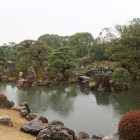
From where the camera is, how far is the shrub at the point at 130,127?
11.6m

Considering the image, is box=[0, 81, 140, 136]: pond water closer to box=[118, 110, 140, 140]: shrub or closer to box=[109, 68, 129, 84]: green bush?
box=[109, 68, 129, 84]: green bush

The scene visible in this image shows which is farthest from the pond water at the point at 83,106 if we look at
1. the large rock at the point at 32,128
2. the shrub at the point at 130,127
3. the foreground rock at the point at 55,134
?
the foreground rock at the point at 55,134

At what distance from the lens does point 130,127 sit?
38.4 ft

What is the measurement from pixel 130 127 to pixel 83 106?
1237 centimetres

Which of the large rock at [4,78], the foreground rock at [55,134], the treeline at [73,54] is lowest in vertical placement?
the foreground rock at [55,134]

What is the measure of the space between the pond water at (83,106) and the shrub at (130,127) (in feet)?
15.0

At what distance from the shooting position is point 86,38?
78.2 metres

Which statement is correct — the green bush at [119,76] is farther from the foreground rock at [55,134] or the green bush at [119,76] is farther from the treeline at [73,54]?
the foreground rock at [55,134]

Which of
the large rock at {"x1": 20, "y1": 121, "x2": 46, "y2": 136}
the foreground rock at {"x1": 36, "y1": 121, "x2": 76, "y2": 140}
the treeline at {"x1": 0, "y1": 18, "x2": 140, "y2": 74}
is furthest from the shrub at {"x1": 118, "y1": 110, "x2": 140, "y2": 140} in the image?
the treeline at {"x1": 0, "y1": 18, "x2": 140, "y2": 74}

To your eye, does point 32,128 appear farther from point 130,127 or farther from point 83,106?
point 83,106

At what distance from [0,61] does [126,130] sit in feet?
154

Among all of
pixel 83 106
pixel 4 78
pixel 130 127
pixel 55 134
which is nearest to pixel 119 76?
pixel 83 106

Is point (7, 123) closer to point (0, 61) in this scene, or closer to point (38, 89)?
point (38, 89)

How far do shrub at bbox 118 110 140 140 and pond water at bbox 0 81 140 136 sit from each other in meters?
4.57
